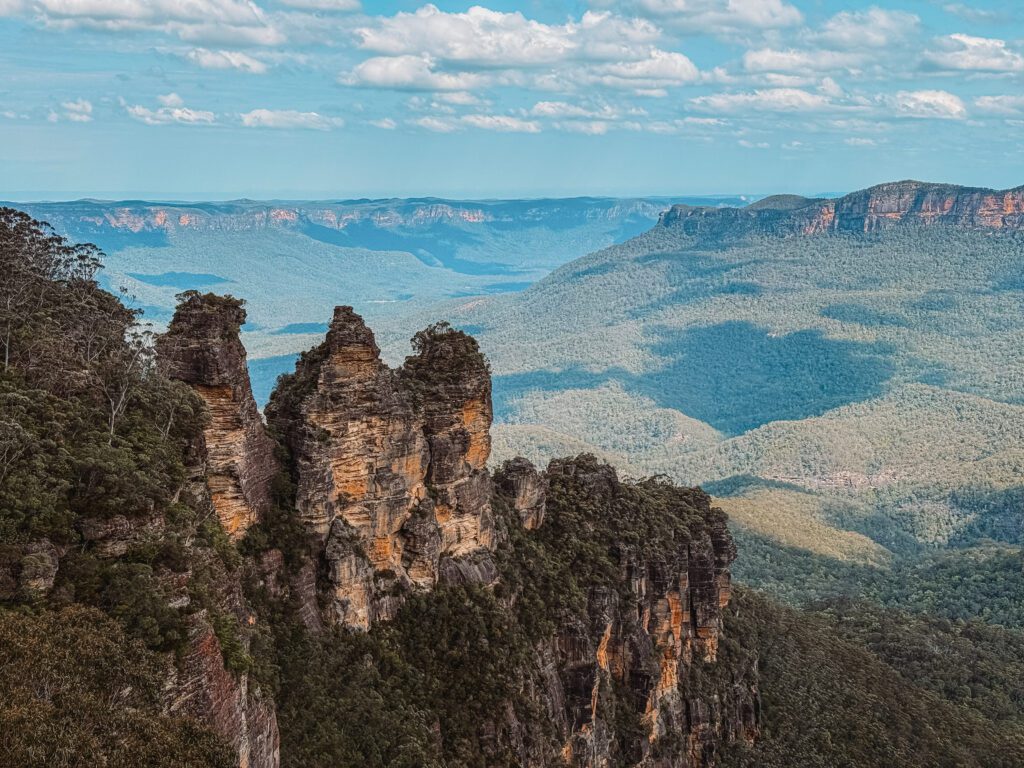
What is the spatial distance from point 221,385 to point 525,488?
72.1 ft

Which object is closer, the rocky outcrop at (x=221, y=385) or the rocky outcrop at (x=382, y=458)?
the rocky outcrop at (x=221, y=385)

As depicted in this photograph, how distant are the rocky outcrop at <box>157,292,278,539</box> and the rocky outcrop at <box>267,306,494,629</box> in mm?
3381

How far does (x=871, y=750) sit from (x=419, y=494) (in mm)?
32674

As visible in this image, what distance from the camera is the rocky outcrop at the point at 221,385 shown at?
3500 centimetres

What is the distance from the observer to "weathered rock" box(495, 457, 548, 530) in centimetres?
5309

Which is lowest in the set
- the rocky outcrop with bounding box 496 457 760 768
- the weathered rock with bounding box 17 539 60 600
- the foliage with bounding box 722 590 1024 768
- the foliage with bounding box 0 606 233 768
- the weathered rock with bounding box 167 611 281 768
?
the foliage with bounding box 722 590 1024 768

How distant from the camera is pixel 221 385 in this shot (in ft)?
115

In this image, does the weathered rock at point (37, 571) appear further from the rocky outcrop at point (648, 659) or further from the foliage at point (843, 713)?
the foliage at point (843, 713)

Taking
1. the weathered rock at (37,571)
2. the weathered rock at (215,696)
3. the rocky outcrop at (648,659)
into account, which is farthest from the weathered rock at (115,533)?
the rocky outcrop at (648,659)

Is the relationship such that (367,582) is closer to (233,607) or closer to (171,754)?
(233,607)

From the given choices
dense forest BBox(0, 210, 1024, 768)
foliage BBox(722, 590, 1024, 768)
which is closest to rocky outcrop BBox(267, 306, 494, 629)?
dense forest BBox(0, 210, 1024, 768)

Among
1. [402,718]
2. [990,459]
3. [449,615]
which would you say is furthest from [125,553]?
[990,459]

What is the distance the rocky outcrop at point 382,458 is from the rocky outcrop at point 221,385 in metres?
3.38

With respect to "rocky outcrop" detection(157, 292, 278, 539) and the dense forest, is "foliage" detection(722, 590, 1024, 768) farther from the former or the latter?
"rocky outcrop" detection(157, 292, 278, 539)
